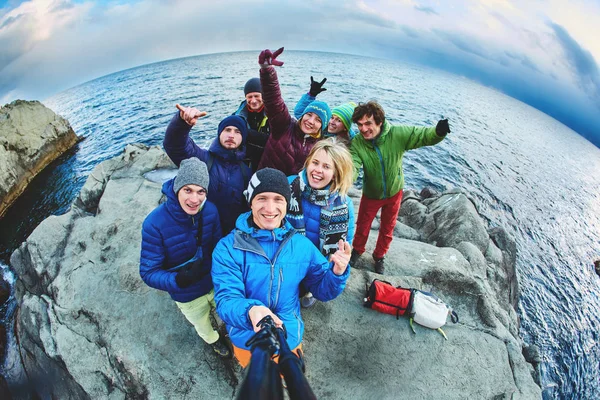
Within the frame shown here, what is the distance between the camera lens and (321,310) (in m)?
5.07

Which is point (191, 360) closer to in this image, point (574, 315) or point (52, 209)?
point (574, 315)

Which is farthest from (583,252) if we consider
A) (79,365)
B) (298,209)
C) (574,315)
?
(79,365)

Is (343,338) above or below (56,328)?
above

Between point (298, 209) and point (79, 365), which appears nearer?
point (298, 209)

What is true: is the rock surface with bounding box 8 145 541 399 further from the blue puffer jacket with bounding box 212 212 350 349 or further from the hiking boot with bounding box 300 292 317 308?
the blue puffer jacket with bounding box 212 212 350 349

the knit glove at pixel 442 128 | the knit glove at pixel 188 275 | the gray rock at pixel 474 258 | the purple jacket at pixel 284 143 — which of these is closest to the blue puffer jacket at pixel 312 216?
the purple jacket at pixel 284 143

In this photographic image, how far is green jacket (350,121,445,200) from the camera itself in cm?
508

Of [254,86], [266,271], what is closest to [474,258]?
[266,271]

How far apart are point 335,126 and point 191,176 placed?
373cm

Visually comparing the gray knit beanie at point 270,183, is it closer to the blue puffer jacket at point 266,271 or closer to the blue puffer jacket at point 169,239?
the blue puffer jacket at point 266,271

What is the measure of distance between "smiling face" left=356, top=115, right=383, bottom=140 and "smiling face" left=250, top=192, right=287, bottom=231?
9.04 feet

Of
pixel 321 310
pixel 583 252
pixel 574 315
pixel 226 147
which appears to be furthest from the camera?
pixel 583 252

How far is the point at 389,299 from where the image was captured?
16.1 ft

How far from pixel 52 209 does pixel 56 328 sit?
625 inches
